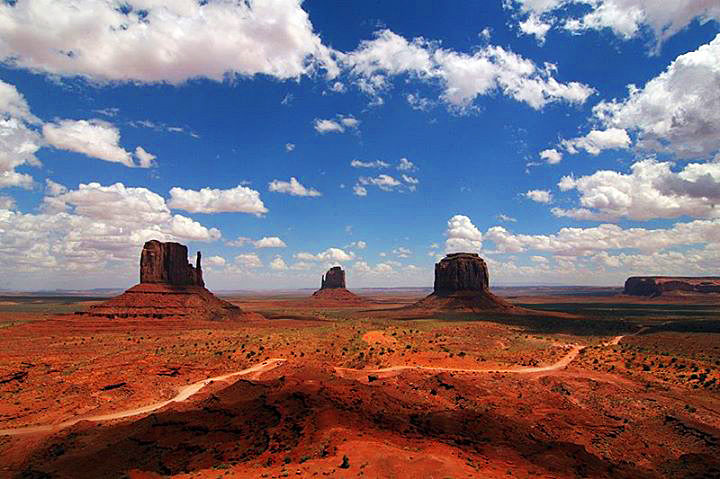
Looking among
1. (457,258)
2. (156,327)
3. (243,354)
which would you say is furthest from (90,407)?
(457,258)

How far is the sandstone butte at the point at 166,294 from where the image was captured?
104m

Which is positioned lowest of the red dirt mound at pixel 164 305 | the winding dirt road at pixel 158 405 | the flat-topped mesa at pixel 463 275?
the winding dirt road at pixel 158 405

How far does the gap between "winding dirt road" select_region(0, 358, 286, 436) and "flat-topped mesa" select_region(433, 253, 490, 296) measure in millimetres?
104738

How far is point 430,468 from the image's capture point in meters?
19.9

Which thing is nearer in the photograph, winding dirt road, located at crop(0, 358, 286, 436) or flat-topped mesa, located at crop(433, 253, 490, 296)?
winding dirt road, located at crop(0, 358, 286, 436)

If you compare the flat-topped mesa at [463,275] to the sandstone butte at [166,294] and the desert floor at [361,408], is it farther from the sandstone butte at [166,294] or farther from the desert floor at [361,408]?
the desert floor at [361,408]

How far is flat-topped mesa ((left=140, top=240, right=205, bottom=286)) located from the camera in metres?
116

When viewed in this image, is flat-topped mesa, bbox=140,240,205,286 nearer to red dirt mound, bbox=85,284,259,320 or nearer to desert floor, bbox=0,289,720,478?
red dirt mound, bbox=85,284,259,320

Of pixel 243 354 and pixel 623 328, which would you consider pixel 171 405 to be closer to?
pixel 243 354

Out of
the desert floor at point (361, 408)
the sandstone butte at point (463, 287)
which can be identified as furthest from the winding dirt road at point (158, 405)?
the sandstone butte at point (463, 287)

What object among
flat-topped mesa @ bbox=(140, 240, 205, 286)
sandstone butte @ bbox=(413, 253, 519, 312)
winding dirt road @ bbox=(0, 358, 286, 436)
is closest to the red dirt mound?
flat-topped mesa @ bbox=(140, 240, 205, 286)

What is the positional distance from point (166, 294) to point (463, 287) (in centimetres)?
10004

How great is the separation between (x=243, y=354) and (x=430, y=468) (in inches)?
1701

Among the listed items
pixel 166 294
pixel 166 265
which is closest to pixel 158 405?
pixel 166 294
